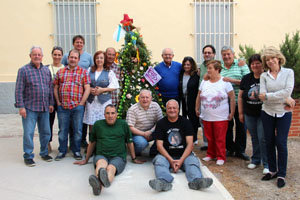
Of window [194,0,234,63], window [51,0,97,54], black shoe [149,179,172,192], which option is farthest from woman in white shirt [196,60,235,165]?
window [51,0,97,54]

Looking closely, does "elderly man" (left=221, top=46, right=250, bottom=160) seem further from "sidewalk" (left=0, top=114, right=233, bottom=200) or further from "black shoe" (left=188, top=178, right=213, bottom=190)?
"black shoe" (left=188, top=178, right=213, bottom=190)

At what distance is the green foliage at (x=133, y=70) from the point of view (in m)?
5.24

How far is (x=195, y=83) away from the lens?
5.36 metres

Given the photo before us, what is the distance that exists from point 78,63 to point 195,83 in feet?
6.85

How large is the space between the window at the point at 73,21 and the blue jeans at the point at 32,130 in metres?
5.25

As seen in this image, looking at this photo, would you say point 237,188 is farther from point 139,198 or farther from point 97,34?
point 97,34

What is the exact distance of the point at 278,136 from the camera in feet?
12.5

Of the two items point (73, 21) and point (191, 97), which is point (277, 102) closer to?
point (191, 97)

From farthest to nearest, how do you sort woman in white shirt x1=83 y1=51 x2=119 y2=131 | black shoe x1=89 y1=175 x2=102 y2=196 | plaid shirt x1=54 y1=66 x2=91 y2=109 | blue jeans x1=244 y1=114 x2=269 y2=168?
woman in white shirt x1=83 y1=51 x2=119 y2=131 < plaid shirt x1=54 y1=66 x2=91 y2=109 < blue jeans x1=244 y1=114 x2=269 y2=168 < black shoe x1=89 y1=175 x2=102 y2=196

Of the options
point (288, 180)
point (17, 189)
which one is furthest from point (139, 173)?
point (288, 180)

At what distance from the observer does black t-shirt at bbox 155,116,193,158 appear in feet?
13.8

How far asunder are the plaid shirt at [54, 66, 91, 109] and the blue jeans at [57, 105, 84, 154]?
98 millimetres

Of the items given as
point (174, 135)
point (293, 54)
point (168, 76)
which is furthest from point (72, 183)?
point (293, 54)

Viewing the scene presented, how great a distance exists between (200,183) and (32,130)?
262cm
